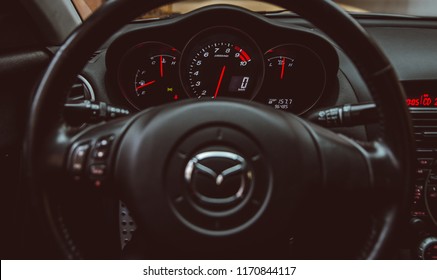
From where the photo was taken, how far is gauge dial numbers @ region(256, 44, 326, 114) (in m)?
1.47

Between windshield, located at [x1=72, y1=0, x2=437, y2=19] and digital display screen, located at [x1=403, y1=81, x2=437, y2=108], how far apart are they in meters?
0.30

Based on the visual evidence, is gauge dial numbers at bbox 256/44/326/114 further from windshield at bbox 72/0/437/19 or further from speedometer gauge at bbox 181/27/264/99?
windshield at bbox 72/0/437/19

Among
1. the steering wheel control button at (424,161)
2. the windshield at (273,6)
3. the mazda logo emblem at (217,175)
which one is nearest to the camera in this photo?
the mazda logo emblem at (217,175)

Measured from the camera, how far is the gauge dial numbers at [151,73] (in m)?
1.46

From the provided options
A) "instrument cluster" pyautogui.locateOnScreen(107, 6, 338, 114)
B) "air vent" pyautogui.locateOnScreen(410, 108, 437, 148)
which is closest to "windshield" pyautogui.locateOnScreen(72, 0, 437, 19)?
"instrument cluster" pyautogui.locateOnScreen(107, 6, 338, 114)

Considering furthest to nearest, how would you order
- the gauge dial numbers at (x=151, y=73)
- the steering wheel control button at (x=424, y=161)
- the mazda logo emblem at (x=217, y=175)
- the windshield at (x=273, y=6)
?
the windshield at (x=273, y=6) → the gauge dial numbers at (x=151, y=73) → the steering wheel control button at (x=424, y=161) → the mazda logo emblem at (x=217, y=175)

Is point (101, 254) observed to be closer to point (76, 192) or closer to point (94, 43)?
point (76, 192)

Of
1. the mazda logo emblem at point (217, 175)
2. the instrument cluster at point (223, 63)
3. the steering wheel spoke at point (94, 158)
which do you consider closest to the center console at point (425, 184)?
the instrument cluster at point (223, 63)

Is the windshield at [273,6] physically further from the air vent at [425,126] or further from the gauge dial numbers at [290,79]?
the air vent at [425,126]

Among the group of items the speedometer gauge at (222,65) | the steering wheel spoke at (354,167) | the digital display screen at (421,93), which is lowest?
the digital display screen at (421,93)

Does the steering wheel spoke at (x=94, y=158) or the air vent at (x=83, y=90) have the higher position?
the air vent at (x=83, y=90)

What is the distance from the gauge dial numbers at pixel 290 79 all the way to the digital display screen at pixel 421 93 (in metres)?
0.26

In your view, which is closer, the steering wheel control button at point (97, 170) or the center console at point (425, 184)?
the steering wheel control button at point (97, 170)

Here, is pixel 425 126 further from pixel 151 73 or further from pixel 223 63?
pixel 151 73
